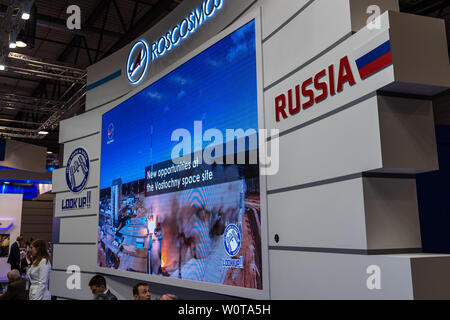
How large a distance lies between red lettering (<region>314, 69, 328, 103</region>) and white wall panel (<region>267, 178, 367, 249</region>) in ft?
1.70

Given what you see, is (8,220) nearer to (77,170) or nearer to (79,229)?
(77,170)

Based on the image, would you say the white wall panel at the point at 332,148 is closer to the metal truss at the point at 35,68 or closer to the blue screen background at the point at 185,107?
the blue screen background at the point at 185,107

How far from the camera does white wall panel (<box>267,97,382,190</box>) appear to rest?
209 cm

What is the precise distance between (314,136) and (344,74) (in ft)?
1.33

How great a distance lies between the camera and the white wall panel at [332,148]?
6.85ft

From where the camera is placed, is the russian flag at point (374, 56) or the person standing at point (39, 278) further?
the person standing at point (39, 278)

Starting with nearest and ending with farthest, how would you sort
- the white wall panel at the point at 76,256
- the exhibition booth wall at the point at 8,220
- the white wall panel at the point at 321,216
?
the white wall panel at the point at 321,216
the white wall panel at the point at 76,256
the exhibition booth wall at the point at 8,220

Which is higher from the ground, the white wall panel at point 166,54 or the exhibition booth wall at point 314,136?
the white wall panel at point 166,54

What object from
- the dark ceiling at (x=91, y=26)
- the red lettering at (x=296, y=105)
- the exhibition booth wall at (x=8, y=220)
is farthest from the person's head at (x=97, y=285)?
the exhibition booth wall at (x=8, y=220)

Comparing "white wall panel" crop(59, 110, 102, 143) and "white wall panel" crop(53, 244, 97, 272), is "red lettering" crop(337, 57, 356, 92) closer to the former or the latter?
"white wall panel" crop(59, 110, 102, 143)

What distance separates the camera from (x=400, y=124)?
208 cm

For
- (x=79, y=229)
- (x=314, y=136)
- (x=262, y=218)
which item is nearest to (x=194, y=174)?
(x=262, y=218)

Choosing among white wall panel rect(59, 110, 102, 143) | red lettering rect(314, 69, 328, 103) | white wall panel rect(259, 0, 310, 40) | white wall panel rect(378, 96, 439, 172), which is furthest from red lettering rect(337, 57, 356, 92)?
white wall panel rect(59, 110, 102, 143)
